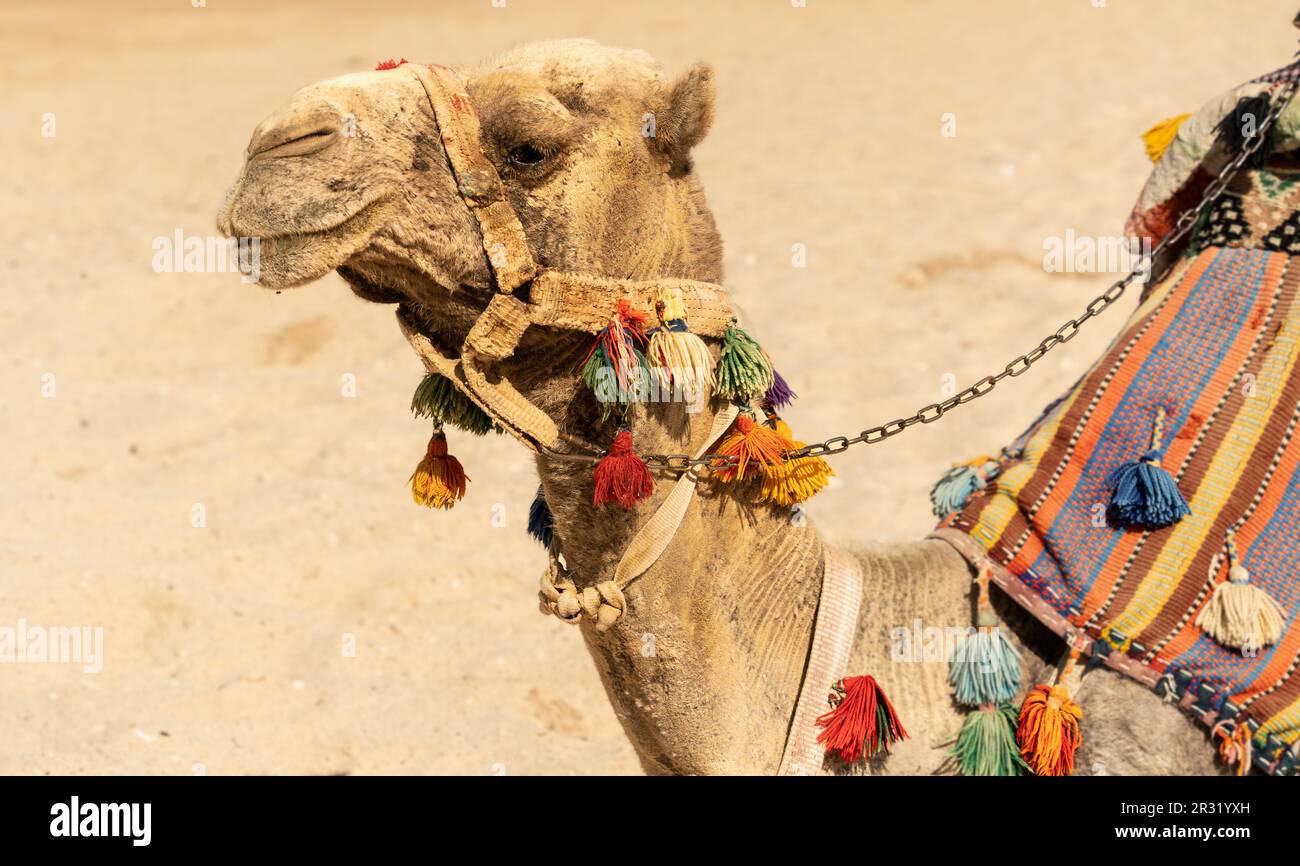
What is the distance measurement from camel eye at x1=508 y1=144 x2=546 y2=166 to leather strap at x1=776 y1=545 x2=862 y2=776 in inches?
42.0

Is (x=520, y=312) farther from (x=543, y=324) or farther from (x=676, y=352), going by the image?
(x=676, y=352)

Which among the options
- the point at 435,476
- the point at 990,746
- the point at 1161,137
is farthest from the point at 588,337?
the point at 1161,137

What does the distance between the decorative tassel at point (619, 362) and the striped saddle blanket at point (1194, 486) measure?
1.00 metres

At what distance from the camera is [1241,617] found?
299 centimetres

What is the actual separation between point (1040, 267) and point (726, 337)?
6138 mm

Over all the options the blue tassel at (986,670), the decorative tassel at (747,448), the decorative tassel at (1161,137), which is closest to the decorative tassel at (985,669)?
the blue tassel at (986,670)

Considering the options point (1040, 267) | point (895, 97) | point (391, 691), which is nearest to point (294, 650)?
point (391, 691)

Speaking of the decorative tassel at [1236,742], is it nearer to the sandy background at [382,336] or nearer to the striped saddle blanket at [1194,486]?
the striped saddle blanket at [1194,486]

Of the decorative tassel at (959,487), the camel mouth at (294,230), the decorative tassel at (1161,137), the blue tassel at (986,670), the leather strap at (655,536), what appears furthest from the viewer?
the decorative tassel at (1161,137)

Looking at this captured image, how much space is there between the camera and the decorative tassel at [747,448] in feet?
9.26

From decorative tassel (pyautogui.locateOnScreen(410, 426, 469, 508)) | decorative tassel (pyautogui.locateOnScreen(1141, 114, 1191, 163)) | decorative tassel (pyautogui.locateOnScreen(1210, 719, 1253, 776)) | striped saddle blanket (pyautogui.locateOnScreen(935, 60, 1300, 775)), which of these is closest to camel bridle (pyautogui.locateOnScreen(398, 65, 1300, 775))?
decorative tassel (pyautogui.locateOnScreen(410, 426, 469, 508))

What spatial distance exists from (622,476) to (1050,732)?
1030 mm

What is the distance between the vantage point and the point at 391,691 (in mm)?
5426

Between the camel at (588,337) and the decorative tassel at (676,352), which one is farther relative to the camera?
the decorative tassel at (676,352)
